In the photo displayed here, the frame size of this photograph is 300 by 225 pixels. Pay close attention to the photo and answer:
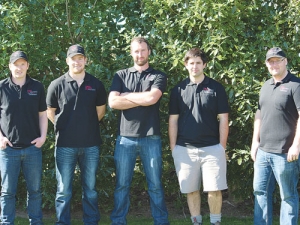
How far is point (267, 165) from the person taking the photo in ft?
17.7

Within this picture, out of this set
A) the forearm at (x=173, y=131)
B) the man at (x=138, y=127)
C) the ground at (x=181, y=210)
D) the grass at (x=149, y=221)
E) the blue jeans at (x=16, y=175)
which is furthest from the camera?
the ground at (x=181, y=210)

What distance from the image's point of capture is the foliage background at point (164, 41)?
6184mm

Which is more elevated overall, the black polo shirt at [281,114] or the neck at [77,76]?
the neck at [77,76]

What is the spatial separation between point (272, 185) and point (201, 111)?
1.16 m

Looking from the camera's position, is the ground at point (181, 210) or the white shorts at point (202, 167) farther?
the ground at point (181, 210)

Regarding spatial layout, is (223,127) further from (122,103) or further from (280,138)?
(122,103)

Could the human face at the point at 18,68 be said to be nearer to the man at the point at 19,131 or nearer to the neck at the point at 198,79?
the man at the point at 19,131

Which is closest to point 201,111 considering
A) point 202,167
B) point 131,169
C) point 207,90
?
point 207,90

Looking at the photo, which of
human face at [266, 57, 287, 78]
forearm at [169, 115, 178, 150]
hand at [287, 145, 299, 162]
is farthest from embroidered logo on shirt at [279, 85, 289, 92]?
forearm at [169, 115, 178, 150]

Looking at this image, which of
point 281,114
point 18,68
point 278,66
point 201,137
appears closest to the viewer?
point 281,114

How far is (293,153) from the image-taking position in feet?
16.8

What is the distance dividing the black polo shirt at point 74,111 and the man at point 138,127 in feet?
0.85

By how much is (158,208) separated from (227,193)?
1954 mm

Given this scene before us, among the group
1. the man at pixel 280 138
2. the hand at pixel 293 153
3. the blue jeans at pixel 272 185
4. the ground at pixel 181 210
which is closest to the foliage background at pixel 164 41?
the ground at pixel 181 210
